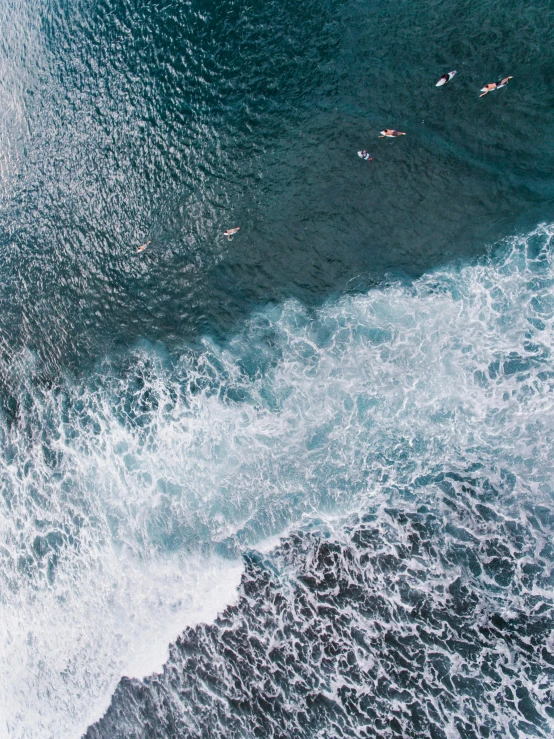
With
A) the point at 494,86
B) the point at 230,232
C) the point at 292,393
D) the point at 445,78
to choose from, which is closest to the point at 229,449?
the point at 292,393

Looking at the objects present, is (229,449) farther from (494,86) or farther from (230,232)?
(494,86)

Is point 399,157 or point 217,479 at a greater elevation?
point 399,157

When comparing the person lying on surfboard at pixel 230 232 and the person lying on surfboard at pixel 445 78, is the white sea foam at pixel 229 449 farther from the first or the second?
the person lying on surfboard at pixel 445 78

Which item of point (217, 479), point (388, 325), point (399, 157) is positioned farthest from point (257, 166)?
point (217, 479)

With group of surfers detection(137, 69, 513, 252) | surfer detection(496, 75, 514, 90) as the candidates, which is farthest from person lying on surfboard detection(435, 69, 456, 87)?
surfer detection(496, 75, 514, 90)

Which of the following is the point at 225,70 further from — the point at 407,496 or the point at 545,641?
the point at 545,641

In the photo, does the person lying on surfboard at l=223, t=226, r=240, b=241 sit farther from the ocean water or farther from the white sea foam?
the white sea foam
